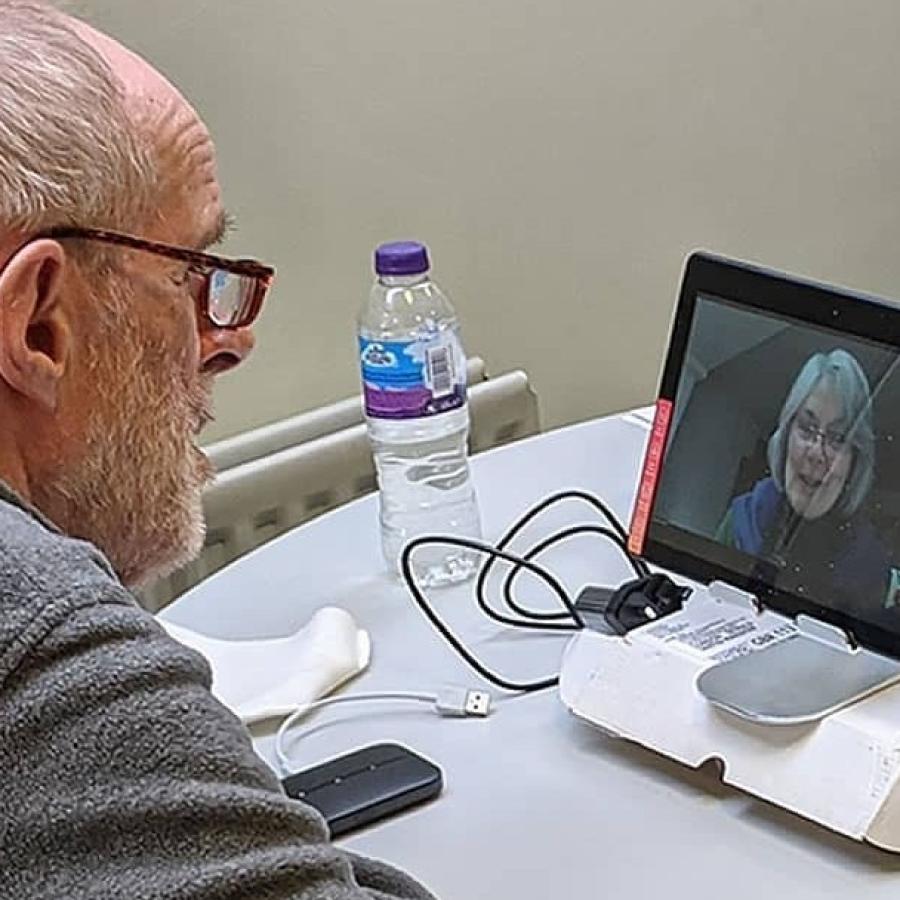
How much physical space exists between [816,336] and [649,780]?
12.7 inches

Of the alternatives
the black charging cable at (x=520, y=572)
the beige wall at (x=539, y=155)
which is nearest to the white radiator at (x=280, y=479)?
the beige wall at (x=539, y=155)

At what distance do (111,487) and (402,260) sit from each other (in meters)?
0.62

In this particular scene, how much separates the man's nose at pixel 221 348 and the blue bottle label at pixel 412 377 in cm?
35

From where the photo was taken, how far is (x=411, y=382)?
1538mm

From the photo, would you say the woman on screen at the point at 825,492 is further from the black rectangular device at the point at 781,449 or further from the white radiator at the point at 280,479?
the white radiator at the point at 280,479

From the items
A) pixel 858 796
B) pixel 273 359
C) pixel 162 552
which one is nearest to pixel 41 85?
pixel 162 552

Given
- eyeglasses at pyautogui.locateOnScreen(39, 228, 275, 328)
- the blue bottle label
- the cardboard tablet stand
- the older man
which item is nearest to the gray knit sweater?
the older man

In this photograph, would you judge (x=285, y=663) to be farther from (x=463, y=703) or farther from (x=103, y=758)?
(x=103, y=758)

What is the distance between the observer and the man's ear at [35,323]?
2.97 feet

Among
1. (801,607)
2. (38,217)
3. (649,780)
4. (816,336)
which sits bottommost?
(649,780)

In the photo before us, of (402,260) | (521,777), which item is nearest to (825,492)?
(521,777)

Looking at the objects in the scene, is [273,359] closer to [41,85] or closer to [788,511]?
[788,511]

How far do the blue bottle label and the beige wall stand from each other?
55 cm

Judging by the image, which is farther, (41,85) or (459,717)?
(459,717)
